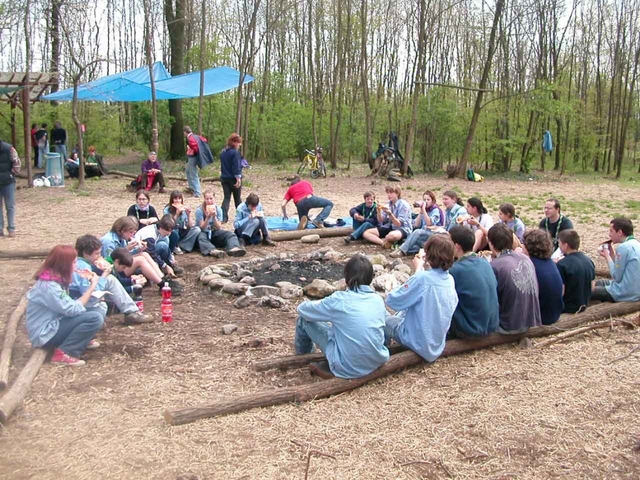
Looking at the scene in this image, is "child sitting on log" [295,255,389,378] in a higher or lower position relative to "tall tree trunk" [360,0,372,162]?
lower

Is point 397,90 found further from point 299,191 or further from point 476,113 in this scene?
point 299,191

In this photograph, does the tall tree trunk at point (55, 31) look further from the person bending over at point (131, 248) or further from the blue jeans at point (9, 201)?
the person bending over at point (131, 248)

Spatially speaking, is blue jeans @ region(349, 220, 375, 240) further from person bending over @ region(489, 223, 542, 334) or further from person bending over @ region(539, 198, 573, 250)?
person bending over @ region(489, 223, 542, 334)

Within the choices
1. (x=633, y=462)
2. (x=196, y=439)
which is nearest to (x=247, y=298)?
(x=196, y=439)

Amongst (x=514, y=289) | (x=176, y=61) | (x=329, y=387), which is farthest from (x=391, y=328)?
(x=176, y=61)

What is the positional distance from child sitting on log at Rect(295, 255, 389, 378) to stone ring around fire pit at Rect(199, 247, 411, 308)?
2141mm

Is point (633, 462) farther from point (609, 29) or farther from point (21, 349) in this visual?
point (609, 29)

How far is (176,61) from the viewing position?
852 inches

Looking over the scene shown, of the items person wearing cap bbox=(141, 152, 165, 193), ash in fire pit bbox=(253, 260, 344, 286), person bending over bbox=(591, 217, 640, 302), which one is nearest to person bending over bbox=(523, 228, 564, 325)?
person bending over bbox=(591, 217, 640, 302)

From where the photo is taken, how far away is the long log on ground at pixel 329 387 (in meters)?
3.93

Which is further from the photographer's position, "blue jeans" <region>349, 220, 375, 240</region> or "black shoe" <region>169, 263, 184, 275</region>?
"blue jeans" <region>349, 220, 375, 240</region>

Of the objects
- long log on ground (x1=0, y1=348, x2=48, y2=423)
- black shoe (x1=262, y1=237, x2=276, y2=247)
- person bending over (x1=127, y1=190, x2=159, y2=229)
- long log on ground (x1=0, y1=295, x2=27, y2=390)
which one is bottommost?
long log on ground (x1=0, y1=348, x2=48, y2=423)

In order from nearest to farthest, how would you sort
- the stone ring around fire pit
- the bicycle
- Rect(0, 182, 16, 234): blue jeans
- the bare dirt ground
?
the bare dirt ground → the stone ring around fire pit → Rect(0, 182, 16, 234): blue jeans → the bicycle

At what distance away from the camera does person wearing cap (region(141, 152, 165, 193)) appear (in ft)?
48.0
